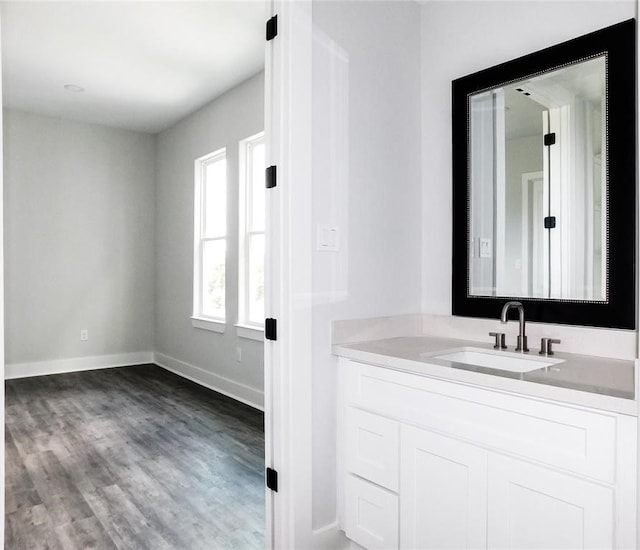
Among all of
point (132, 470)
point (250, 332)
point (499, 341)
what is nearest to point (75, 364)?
point (250, 332)

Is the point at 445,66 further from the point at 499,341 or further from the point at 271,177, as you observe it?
the point at 499,341

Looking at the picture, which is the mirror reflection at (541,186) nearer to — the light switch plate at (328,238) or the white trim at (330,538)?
the light switch plate at (328,238)

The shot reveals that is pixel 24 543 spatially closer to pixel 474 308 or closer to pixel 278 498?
pixel 278 498

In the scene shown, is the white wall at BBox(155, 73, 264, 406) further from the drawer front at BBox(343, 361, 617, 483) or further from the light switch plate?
the drawer front at BBox(343, 361, 617, 483)

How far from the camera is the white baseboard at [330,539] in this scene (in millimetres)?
1927

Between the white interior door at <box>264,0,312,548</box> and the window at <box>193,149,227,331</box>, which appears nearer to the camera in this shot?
the white interior door at <box>264,0,312,548</box>

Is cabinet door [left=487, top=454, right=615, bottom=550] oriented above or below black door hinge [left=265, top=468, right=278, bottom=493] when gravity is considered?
above

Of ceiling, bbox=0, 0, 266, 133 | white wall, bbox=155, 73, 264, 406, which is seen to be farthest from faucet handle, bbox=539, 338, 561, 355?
white wall, bbox=155, 73, 264, 406

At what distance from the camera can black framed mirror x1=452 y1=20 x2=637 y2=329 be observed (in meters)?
1.75

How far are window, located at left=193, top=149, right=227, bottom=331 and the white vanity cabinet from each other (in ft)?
10.5

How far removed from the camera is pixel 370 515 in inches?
73.1

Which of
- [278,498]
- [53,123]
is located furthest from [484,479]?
[53,123]

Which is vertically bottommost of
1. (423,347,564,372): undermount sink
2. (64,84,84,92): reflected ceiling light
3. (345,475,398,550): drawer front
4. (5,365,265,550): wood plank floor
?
(5,365,265,550): wood plank floor

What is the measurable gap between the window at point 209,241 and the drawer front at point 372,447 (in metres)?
3.14
